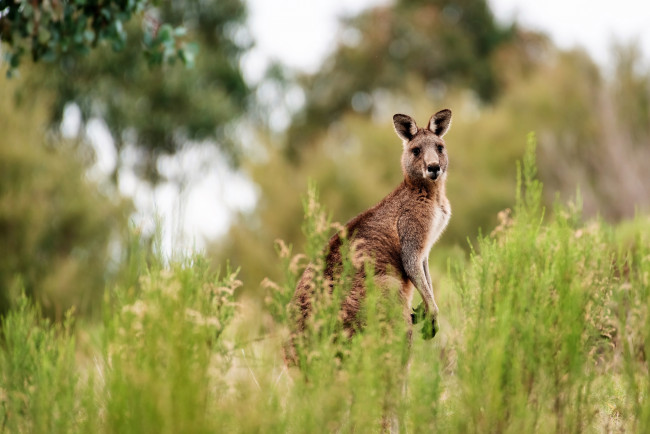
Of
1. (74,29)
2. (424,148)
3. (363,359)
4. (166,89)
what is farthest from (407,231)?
(166,89)

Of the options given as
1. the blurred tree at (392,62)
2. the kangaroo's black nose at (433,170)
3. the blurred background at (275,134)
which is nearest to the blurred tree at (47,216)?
the blurred background at (275,134)

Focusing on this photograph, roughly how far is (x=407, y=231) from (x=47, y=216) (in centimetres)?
1325

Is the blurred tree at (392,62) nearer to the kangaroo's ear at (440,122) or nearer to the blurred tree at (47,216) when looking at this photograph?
the blurred tree at (47,216)

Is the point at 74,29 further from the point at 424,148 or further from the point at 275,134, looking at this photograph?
the point at 275,134

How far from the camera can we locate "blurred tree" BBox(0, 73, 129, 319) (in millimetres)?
16734

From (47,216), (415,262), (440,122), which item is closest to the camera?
(415,262)

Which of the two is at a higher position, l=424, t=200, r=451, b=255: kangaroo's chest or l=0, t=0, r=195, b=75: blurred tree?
l=0, t=0, r=195, b=75: blurred tree

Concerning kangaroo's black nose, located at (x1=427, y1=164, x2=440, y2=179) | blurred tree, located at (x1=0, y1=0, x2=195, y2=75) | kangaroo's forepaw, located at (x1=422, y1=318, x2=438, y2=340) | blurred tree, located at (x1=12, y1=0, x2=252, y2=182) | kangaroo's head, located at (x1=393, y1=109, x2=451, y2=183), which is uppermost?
blurred tree, located at (x1=12, y1=0, x2=252, y2=182)

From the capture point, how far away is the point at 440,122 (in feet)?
20.8

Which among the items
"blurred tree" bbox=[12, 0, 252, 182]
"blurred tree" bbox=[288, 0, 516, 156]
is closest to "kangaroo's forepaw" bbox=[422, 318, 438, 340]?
"blurred tree" bbox=[12, 0, 252, 182]

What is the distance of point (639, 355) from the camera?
4930 mm

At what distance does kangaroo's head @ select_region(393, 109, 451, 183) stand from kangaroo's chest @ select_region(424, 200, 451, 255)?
21cm

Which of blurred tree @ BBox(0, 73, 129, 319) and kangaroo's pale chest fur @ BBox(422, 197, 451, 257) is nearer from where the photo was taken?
kangaroo's pale chest fur @ BBox(422, 197, 451, 257)

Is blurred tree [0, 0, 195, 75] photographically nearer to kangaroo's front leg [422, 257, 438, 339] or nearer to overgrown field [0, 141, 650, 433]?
kangaroo's front leg [422, 257, 438, 339]
